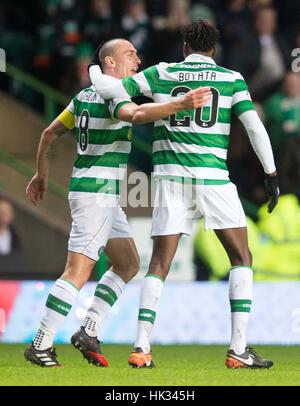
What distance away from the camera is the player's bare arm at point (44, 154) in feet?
32.0

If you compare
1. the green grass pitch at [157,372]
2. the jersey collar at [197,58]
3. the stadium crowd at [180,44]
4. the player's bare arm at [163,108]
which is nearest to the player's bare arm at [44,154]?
the player's bare arm at [163,108]

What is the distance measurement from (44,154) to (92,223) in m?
0.77

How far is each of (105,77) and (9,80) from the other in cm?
813

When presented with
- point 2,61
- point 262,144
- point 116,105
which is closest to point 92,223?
point 116,105

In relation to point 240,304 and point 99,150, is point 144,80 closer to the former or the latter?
point 99,150

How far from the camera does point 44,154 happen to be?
980 centimetres

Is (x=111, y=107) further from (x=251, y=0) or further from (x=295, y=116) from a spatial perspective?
(x=251, y=0)

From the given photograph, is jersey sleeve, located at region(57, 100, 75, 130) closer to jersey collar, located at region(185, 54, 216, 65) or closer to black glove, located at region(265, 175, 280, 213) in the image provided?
jersey collar, located at region(185, 54, 216, 65)

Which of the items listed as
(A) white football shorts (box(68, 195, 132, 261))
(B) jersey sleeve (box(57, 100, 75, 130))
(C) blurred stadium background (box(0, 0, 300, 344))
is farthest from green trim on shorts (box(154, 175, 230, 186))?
(C) blurred stadium background (box(0, 0, 300, 344))

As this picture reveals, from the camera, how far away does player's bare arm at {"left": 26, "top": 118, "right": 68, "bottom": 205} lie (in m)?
9.75

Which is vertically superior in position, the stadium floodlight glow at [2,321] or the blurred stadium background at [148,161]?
the blurred stadium background at [148,161]

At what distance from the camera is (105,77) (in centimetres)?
930

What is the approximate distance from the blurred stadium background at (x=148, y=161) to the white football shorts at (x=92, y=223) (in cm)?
345

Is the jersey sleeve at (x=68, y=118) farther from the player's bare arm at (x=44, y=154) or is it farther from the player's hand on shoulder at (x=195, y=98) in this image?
the player's hand on shoulder at (x=195, y=98)
